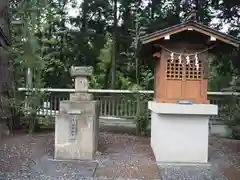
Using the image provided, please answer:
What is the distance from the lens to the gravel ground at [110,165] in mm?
5406

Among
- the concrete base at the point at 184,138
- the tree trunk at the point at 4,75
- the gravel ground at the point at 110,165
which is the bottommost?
the gravel ground at the point at 110,165

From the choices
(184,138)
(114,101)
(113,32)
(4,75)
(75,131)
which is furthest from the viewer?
(113,32)

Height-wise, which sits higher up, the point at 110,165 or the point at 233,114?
the point at 233,114

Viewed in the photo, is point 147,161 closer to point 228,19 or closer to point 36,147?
point 36,147

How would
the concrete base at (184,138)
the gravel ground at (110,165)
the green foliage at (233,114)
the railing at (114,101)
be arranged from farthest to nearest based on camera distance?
the railing at (114,101)
the green foliage at (233,114)
the concrete base at (184,138)
the gravel ground at (110,165)

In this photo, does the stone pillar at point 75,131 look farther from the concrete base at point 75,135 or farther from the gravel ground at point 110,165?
the gravel ground at point 110,165

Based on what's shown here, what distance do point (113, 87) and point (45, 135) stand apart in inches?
247

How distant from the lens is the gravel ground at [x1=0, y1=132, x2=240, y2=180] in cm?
541

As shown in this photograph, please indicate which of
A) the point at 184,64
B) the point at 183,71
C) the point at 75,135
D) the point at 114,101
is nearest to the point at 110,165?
the point at 75,135

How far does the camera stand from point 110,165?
6.21 meters

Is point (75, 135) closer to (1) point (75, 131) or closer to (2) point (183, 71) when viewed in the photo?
(1) point (75, 131)

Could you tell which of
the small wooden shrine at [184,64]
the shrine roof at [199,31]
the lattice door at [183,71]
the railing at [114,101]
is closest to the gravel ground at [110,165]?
the small wooden shrine at [184,64]

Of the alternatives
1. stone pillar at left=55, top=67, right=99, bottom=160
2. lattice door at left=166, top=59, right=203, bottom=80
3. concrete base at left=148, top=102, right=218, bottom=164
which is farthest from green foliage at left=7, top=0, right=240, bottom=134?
stone pillar at left=55, top=67, right=99, bottom=160

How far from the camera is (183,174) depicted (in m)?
5.60
